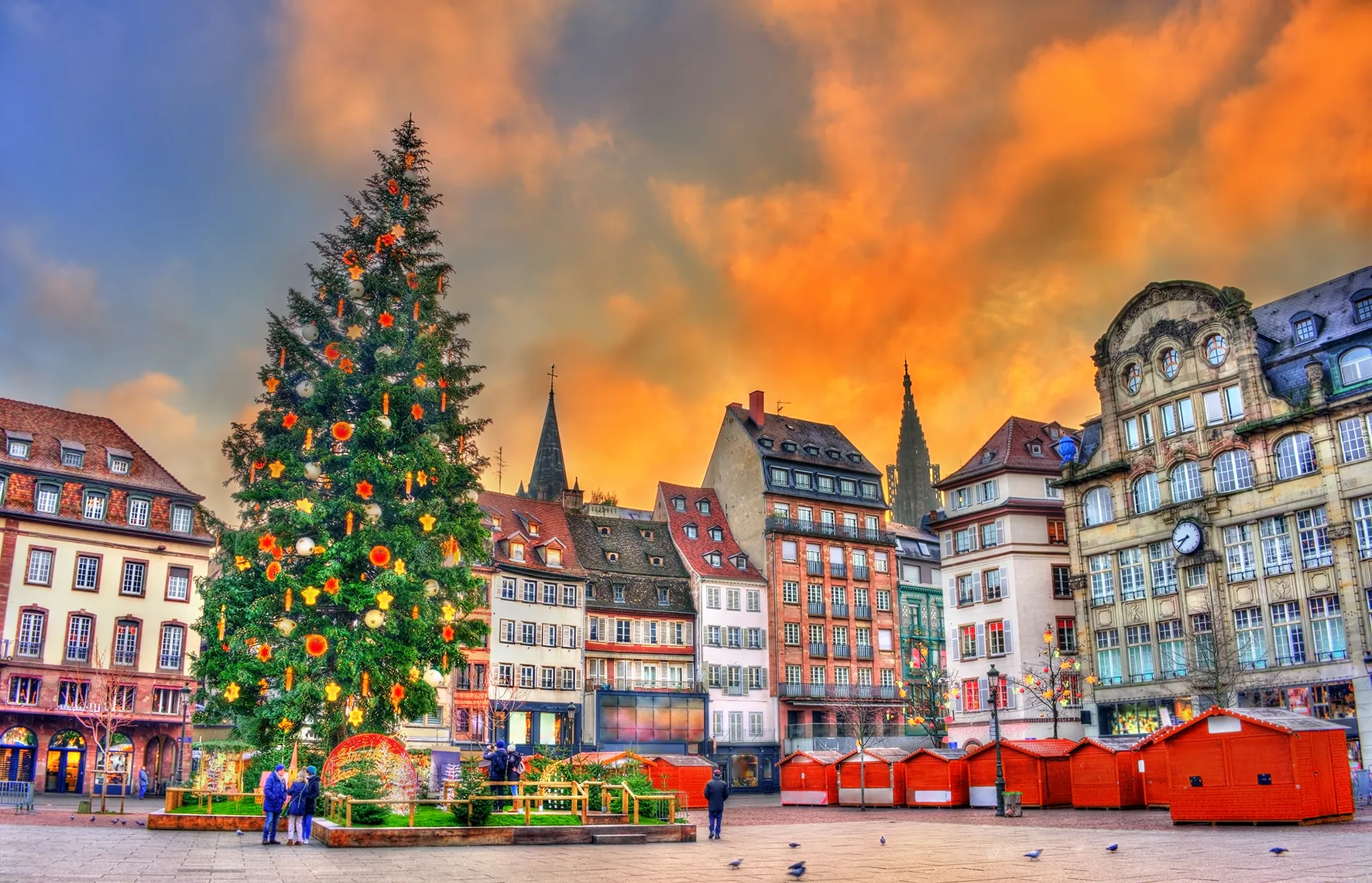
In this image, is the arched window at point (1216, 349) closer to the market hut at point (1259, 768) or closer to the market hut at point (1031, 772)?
the market hut at point (1031, 772)

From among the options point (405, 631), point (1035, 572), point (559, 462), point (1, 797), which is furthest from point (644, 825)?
point (559, 462)

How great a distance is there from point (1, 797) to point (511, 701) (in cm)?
2588

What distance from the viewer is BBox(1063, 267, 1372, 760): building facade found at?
147 ft

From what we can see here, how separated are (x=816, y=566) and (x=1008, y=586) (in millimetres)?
15683

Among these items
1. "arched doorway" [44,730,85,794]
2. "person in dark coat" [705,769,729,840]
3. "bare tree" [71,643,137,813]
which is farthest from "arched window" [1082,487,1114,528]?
"arched doorway" [44,730,85,794]

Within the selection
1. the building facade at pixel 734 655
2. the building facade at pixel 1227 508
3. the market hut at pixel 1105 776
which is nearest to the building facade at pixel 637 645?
the building facade at pixel 734 655

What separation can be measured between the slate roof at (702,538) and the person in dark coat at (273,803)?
48.0m

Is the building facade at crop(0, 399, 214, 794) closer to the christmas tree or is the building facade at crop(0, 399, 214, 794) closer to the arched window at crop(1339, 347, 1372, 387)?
the christmas tree

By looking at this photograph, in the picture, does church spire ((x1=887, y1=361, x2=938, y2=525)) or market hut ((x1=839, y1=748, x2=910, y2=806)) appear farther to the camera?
church spire ((x1=887, y1=361, x2=938, y2=525))

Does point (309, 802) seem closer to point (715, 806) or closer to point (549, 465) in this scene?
point (715, 806)

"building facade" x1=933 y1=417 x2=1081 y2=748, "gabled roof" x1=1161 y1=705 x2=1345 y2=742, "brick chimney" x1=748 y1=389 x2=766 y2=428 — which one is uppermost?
"brick chimney" x1=748 y1=389 x2=766 y2=428

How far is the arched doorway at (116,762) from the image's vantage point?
51.7 m

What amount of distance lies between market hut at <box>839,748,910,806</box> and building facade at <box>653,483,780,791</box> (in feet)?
75.5

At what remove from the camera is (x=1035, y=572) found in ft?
201
